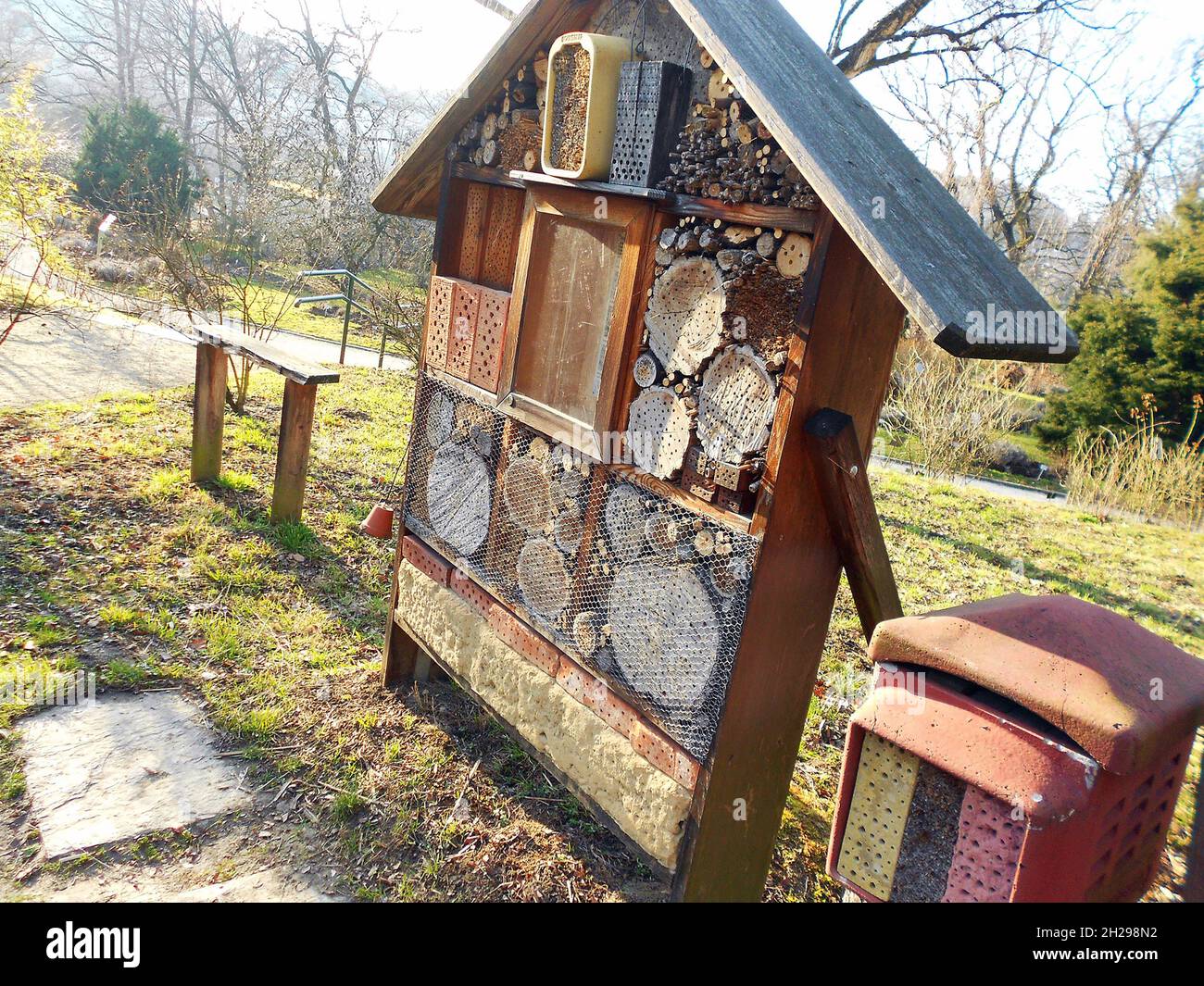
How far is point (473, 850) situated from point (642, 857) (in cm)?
85

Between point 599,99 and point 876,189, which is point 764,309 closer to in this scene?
point 876,189

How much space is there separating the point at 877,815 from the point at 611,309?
194 centimetres

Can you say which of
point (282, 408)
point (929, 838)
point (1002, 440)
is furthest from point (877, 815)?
point (1002, 440)

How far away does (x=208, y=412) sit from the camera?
6.75 m

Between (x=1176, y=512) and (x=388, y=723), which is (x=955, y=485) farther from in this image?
(x=388, y=723)

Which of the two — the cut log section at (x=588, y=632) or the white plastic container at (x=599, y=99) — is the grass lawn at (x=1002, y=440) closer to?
the cut log section at (x=588, y=632)

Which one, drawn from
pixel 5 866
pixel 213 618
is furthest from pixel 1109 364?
pixel 5 866

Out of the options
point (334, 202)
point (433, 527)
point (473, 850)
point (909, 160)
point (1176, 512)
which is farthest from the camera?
point (334, 202)

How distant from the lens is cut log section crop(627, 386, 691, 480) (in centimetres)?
296

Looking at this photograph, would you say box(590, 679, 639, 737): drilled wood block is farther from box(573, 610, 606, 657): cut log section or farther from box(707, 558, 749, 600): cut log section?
box(707, 558, 749, 600): cut log section

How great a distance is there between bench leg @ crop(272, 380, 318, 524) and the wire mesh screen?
2.02m

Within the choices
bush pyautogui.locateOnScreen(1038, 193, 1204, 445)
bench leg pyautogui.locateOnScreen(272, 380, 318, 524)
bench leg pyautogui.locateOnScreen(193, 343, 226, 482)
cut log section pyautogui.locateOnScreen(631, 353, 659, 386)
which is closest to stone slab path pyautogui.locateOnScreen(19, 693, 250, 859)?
bench leg pyautogui.locateOnScreen(272, 380, 318, 524)
